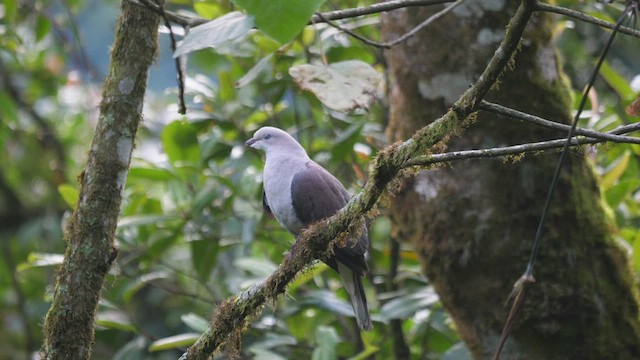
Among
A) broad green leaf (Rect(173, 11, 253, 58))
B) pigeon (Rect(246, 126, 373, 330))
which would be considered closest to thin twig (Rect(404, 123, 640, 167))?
broad green leaf (Rect(173, 11, 253, 58))

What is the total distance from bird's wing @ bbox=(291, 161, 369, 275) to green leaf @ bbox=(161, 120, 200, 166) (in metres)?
1.05

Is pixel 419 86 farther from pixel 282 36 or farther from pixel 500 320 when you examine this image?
pixel 282 36

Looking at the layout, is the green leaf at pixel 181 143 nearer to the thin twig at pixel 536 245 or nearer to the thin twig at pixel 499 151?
the thin twig at pixel 499 151

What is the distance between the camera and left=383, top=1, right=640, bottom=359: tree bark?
2854 millimetres

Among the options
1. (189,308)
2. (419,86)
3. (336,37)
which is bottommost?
(189,308)

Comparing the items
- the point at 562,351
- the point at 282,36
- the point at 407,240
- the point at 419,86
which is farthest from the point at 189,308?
the point at 282,36

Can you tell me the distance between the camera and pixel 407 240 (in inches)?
131

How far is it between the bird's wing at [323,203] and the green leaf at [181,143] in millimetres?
1048

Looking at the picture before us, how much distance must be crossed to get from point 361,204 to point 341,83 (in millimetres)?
489

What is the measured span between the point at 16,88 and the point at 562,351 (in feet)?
18.0

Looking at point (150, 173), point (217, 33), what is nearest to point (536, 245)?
point (217, 33)

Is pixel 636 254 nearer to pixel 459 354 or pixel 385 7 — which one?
pixel 459 354

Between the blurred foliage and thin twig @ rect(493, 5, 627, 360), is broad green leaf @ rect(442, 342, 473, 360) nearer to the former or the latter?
the blurred foliage

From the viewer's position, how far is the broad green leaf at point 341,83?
2.37 meters
